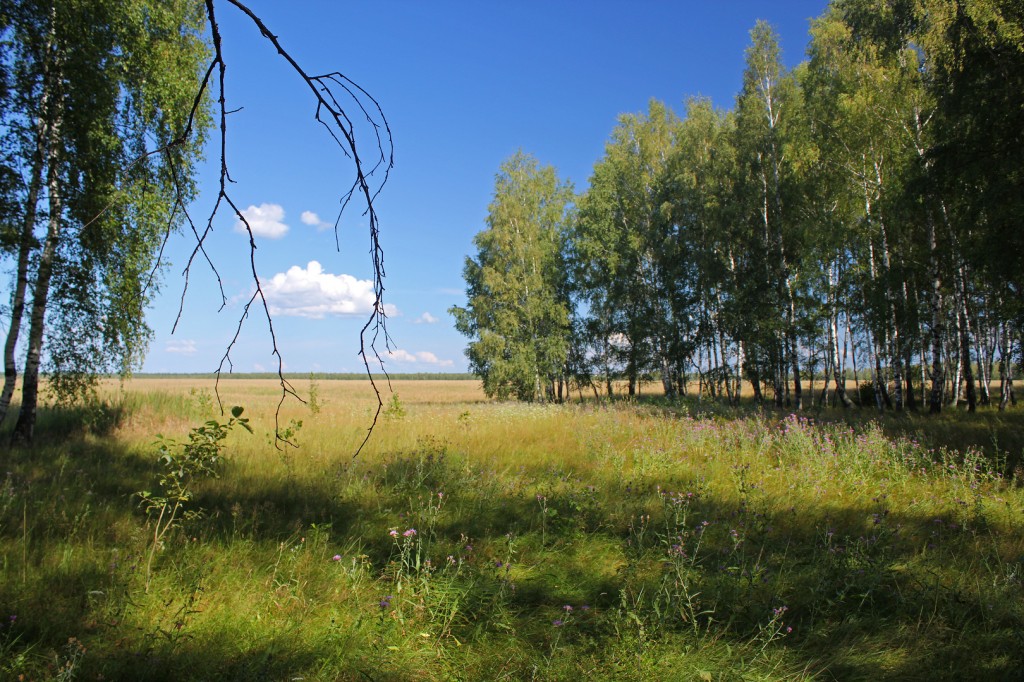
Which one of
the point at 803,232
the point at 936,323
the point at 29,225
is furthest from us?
the point at 803,232

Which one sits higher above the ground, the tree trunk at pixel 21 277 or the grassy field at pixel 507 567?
the tree trunk at pixel 21 277

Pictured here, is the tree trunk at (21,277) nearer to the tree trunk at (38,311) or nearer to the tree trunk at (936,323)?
the tree trunk at (38,311)

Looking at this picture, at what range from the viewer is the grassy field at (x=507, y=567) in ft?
8.96

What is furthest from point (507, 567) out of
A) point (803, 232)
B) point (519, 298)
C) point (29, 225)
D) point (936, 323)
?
point (519, 298)

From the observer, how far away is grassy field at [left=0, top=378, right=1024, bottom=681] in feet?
8.96

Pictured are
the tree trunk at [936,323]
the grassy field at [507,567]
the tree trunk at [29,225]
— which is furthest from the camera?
the tree trunk at [936,323]

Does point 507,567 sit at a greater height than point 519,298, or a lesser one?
lesser

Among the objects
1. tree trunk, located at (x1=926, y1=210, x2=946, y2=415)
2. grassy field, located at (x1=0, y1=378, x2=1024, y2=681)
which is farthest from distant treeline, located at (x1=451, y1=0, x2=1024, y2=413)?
grassy field, located at (x1=0, y1=378, x2=1024, y2=681)

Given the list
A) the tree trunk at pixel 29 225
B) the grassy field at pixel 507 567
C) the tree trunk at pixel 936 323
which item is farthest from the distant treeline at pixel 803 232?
the tree trunk at pixel 29 225

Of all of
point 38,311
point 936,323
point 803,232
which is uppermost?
point 803,232

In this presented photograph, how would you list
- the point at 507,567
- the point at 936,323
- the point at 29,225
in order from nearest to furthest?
1. the point at 507,567
2. the point at 29,225
3. the point at 936,323

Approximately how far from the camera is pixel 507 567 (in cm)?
315

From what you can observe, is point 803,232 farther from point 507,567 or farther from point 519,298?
point 507,567

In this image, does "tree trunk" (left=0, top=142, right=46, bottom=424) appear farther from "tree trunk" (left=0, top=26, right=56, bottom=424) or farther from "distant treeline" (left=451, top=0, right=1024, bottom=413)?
"distant treeline" (left=451, top=0, right=1024, bottom=413)
